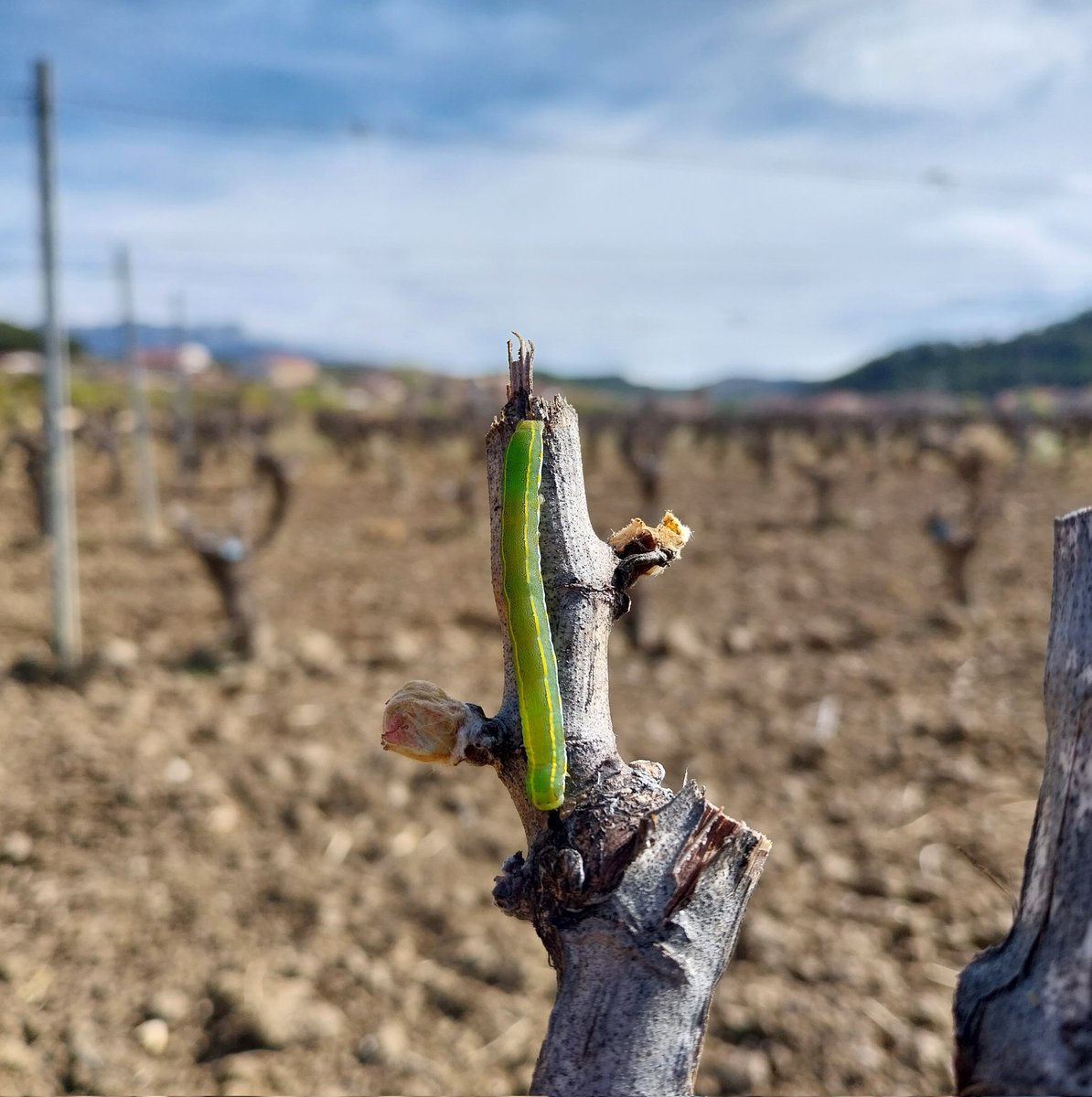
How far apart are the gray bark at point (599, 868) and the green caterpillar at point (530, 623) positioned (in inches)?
1.5

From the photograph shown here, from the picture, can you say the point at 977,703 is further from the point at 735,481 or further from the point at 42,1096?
the point at 735,481

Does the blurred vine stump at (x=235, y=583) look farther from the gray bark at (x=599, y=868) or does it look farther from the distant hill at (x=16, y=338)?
the distant hill at (x=16, y=338)

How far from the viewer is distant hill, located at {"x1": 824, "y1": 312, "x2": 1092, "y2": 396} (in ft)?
18.2

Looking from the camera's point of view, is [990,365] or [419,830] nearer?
[419,830]

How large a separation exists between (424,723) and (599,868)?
0.27 m

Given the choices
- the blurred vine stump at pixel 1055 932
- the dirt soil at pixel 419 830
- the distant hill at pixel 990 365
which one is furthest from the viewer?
the distant hill at pixel 990 365

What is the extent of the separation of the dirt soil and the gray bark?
31cm

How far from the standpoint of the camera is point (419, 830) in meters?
5.14

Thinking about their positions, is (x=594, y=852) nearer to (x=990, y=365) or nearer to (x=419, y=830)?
(x=419, y=830)

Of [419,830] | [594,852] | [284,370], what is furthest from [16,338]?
[594,852]

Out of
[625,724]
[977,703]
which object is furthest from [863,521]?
[625,724]

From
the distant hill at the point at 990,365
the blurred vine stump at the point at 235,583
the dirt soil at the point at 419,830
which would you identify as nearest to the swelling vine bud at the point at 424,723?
the dirt soil at the point at 419,830

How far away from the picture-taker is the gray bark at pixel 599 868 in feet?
3.71

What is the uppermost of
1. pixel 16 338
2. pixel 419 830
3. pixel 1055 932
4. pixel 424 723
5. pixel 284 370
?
pixel 284 370
